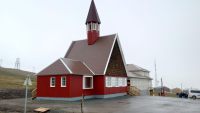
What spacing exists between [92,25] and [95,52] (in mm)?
5023

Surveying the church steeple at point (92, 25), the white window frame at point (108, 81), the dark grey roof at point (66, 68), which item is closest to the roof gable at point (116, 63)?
the white window frame at point (108, 81)

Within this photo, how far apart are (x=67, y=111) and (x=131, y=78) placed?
26.9 metres

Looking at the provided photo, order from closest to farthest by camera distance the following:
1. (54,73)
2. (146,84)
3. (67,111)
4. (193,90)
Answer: (67,111) < (54,73) < (193,90) < (146,84)

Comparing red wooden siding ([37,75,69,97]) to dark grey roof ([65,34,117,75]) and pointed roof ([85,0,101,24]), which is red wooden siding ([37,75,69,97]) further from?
pointed roof ([85,0,101,24])

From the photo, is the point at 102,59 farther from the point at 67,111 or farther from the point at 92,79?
the point at 67,111

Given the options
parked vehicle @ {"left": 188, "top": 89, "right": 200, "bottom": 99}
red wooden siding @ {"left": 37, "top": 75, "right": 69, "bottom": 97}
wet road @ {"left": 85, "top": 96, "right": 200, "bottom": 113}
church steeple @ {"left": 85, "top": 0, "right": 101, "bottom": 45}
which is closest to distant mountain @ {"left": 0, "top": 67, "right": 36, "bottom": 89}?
red wooden siding @ {"left": 37, "top": 75, "right": 69, "bottom": 97}

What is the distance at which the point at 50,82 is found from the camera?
31.6 m

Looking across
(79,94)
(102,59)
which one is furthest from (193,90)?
(79,94)

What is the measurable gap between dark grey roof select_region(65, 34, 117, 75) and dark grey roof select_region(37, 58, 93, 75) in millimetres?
1302

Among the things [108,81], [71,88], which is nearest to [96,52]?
[108,81]

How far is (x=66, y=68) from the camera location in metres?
30.8

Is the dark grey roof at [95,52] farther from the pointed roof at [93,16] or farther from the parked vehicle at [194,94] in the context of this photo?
the parked vehicle at [194,94]

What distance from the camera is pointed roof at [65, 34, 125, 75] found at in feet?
112

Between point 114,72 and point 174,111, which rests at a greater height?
point 114,72
